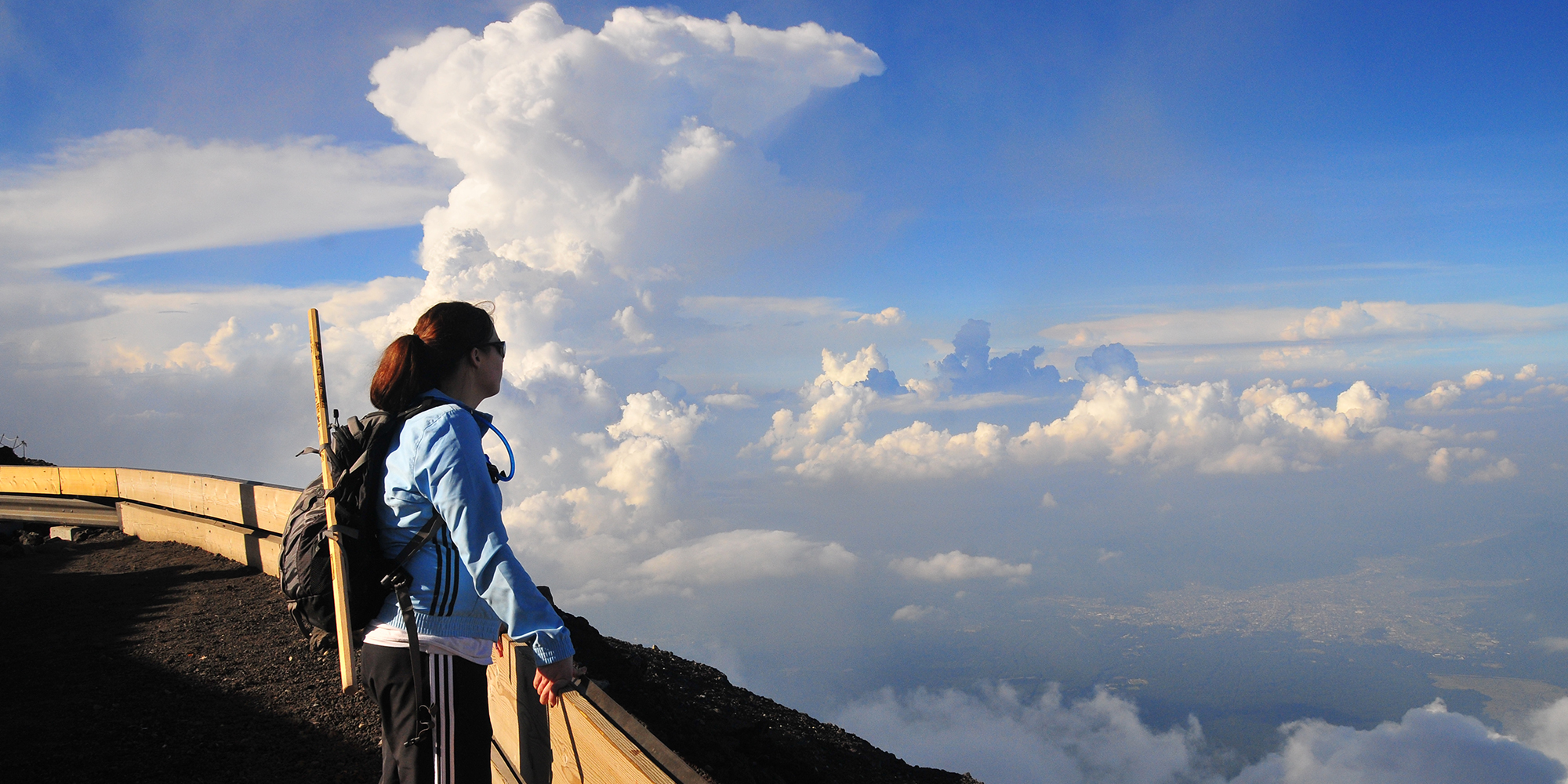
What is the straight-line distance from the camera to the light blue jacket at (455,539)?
216 centimetres

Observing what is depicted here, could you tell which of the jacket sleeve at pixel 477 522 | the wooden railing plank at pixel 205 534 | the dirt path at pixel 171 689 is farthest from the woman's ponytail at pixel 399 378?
the wooden railing plank at pixel 205 534

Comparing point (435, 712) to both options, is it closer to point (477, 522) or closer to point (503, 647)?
point (477, 522)

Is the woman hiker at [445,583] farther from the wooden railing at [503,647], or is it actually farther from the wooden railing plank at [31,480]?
the wooden railing plank at [31,480]

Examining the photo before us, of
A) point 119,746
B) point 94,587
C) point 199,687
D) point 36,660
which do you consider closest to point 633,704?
point 119,746

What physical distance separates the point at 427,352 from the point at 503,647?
1396 mm

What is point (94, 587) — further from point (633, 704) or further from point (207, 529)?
point (633, 704)

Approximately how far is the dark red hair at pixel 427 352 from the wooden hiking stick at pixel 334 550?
0.33 m

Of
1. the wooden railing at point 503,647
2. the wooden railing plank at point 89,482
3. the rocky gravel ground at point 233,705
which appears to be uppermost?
the wooden railing plank at point 89,482

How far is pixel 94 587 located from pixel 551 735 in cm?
874

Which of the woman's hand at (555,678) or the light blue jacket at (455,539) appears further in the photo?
the woman's hand at (555,678)

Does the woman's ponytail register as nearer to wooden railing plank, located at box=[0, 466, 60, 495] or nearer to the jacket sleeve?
the jacket sleeve

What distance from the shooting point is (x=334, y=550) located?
7.96ft

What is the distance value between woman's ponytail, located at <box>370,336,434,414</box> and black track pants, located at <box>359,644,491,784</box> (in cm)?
73

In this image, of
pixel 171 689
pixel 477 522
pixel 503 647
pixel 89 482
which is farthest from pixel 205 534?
pixel 477 522
